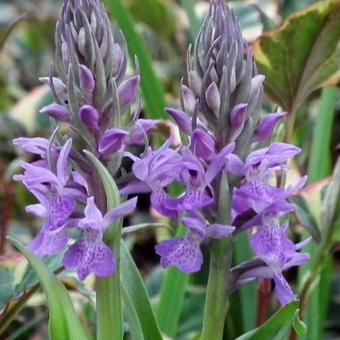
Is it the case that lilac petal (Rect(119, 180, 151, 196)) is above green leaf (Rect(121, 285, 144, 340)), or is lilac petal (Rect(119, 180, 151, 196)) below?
above

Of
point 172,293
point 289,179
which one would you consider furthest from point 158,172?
point 289,179

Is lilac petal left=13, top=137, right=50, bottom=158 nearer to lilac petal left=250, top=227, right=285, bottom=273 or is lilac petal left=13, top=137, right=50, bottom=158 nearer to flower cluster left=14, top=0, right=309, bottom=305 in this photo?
flower cluster left=14, top=0, right=309, bottom=305

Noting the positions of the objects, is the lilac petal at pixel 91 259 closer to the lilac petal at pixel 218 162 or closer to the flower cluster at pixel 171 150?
the flower cluster at pixel 171 150

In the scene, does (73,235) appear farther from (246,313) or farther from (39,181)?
(246,313)

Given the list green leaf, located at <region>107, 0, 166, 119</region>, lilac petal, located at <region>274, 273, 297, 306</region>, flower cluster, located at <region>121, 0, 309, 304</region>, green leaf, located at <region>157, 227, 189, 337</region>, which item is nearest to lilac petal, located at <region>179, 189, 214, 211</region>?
flower cluster, located at <region>121, 0, 309, 304</region>

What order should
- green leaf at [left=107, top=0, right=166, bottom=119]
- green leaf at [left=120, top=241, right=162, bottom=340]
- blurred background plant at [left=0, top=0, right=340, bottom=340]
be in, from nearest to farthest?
1. green leaf at [left=120, top=241, right=162, bottom=340]
2. blurred background plant at [left=0, top=0, right=340, bottom=340]
3. green leaf at [left=107, top=0, right=166, bottom=119]

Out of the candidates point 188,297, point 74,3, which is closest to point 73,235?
point 74,3

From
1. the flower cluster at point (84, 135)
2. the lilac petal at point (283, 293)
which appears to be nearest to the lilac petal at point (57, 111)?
the flower cluster at point (84, 135)
